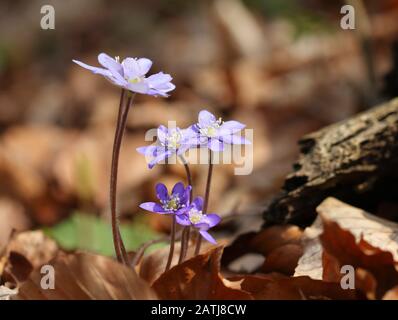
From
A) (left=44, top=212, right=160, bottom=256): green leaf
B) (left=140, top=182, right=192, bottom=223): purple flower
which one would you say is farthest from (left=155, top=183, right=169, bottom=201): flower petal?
(left=44, top=212, right=160, bottom=256): green leaf

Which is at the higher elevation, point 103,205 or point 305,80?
point 305,80

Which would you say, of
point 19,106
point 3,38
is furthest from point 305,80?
point 3,38

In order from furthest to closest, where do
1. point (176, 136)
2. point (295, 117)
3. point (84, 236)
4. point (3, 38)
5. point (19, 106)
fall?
point (3, 38) → point (19, 106) → point (295, 117) → point (84, 236) → point (176, 136)

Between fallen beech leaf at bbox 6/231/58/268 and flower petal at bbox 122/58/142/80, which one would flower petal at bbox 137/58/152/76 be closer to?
flower petal at bbox 122/58/142/80

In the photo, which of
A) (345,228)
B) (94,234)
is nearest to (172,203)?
(345,228)

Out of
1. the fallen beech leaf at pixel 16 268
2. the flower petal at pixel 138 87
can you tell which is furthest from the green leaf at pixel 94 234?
the flower petal at pixel 138 87

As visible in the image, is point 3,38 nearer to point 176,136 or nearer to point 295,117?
point 295,117

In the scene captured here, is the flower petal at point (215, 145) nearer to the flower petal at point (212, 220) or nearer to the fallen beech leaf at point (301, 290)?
the flower petal at point (212, 220)
